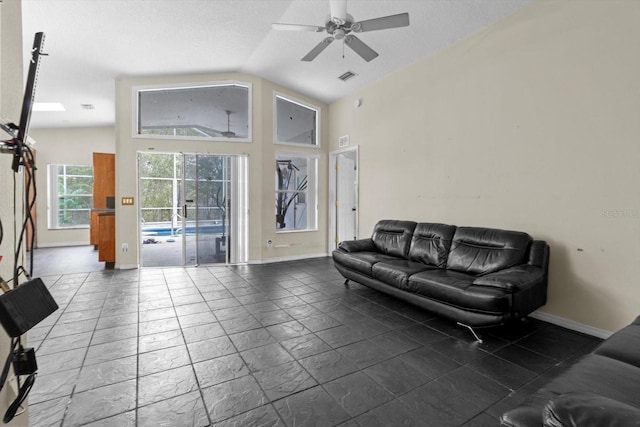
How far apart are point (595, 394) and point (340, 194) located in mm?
5415

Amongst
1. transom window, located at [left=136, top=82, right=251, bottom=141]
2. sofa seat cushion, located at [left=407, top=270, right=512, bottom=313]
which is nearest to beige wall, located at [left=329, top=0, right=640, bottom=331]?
sofa seat cushion, located at [left=407, top=270, right=512, bottom=313]

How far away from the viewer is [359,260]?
12.5 feet

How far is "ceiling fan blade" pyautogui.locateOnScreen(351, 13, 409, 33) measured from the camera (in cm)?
266

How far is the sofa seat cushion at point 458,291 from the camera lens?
238 centimetres

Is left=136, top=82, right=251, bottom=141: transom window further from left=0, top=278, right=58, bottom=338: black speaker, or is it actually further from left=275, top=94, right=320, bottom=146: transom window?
left=0, top=278, right=58, bottom=338: black speaker

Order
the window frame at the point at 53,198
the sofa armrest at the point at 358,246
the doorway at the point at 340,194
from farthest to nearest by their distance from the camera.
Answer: the window frame at the point at 53,198
the doorway at the point at 340,194
the sofa armrest at the point at 358,246

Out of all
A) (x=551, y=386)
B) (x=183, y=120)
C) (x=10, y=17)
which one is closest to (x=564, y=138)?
(x=551, y=386)

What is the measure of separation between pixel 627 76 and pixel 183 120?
5872 mm

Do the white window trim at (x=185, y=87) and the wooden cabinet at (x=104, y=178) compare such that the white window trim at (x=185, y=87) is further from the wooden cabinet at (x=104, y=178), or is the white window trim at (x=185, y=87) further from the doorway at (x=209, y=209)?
the wooden cabinet at (x=104, y=178)

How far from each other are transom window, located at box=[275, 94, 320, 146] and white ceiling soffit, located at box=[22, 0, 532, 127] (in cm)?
48

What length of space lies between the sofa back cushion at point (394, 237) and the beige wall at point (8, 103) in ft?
12.1

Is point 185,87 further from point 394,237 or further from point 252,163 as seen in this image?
point 394,237

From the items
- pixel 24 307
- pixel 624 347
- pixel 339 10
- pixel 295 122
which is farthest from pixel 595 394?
pixel 295 122

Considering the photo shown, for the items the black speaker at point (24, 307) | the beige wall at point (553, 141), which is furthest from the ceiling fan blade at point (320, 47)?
the black speaker at point (24, 307)
